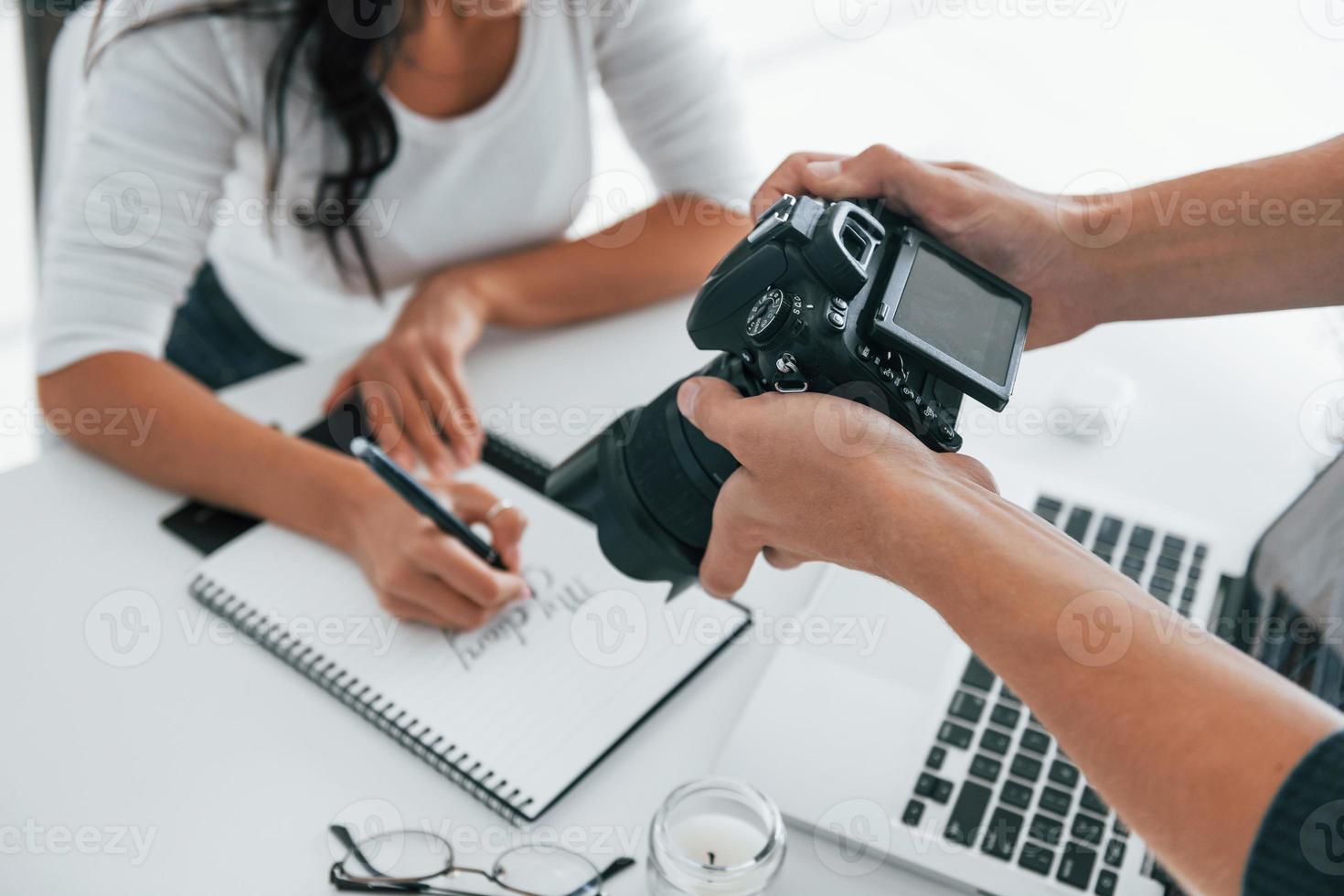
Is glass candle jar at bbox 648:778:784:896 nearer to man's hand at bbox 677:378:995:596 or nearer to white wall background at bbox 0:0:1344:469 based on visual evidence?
man's hand at bbox 677:378:995:596

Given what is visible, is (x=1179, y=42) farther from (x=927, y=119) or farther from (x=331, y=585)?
(x=331, y=585)

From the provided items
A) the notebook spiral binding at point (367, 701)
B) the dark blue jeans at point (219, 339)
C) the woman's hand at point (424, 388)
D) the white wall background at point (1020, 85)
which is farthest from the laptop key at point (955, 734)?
the white wall background at point (1020, 85)

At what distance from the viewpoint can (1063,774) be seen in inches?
23.7

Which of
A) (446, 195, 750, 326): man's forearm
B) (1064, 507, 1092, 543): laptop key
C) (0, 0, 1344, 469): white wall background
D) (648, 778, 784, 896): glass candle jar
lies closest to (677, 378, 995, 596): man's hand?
(648, 778, 784, 896): glass candle jar

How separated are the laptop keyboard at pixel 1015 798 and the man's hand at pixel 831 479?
159mm

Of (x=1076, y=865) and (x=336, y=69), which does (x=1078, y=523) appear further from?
(x=336, y=69)

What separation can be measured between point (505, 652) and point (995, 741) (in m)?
0.30

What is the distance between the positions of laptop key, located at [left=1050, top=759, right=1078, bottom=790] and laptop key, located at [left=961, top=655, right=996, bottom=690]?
59 mm

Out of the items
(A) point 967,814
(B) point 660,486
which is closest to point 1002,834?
(A) point 967,814

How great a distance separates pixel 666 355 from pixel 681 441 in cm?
38

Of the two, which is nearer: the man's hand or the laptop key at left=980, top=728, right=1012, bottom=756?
the man's hand

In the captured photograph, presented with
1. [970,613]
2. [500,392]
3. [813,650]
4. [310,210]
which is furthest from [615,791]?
[310,210]

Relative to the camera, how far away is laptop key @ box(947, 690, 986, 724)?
24.7 inches

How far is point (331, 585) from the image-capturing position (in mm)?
726
